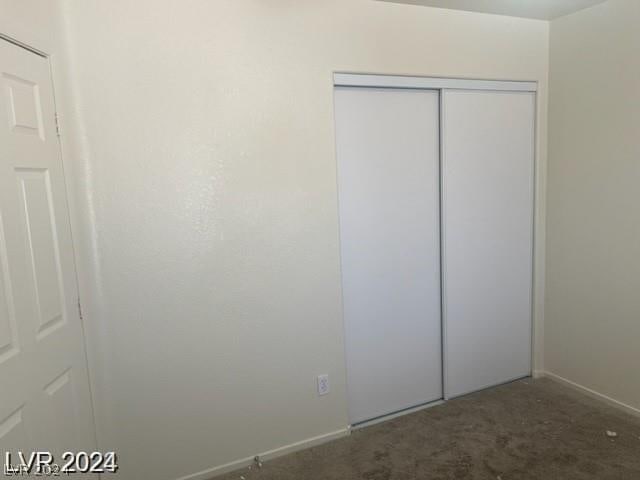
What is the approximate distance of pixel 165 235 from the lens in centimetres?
214

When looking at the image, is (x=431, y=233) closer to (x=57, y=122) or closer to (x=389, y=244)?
(x=389, y=244)


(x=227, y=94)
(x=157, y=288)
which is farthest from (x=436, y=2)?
(x=157, y=288)

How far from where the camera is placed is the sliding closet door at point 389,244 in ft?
8.62

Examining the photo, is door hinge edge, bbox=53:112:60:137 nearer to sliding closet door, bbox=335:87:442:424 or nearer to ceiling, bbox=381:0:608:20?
sliding closet door, bbox=335:87:442:424

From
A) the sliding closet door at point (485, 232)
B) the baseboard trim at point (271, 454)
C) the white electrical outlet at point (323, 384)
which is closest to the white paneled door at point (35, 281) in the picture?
the baseboard trim at point (271, 454)

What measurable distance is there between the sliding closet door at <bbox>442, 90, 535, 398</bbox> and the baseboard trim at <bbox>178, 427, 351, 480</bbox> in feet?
2.85

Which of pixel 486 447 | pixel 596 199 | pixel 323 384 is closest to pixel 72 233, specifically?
pixel 323 384

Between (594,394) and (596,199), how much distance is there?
126cm

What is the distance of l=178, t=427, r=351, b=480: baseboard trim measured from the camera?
2318mm

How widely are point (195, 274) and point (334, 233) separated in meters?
0.77

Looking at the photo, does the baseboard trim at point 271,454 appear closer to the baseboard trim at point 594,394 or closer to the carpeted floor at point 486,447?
the carpeted floor at point 486,447

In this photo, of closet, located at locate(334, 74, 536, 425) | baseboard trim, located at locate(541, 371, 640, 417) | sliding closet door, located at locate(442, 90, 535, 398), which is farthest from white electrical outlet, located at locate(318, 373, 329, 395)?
baseboard trim, located at locate(541, 371, 640, 417)

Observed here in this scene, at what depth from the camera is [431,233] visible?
2877 mm

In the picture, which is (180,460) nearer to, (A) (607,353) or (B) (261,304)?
(B) (261,304)
